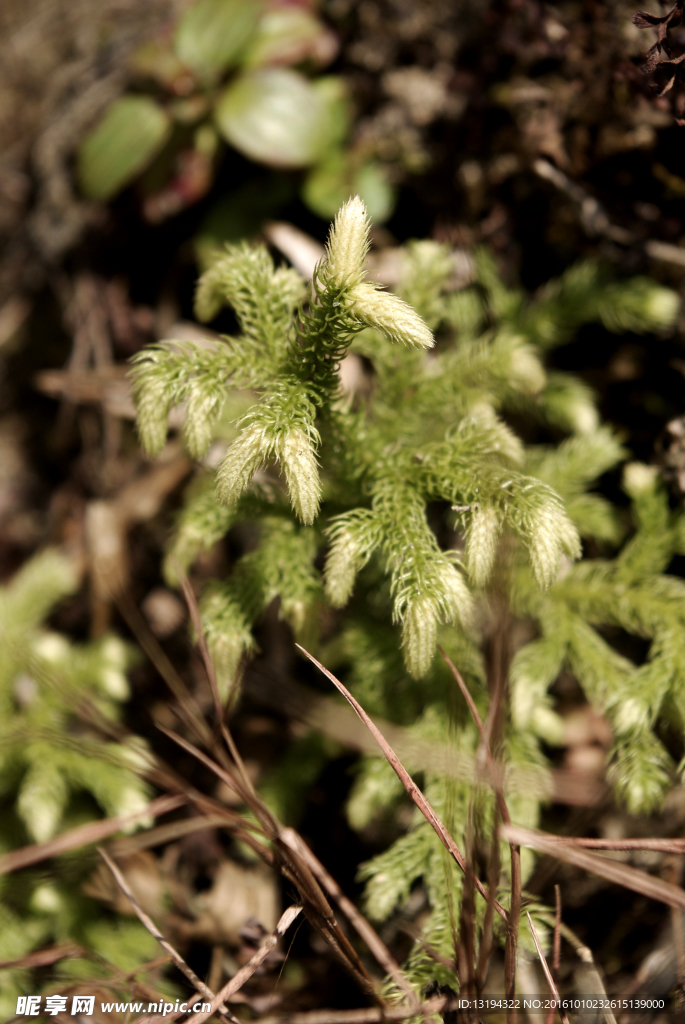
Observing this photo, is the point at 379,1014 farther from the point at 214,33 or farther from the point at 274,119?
the point at 214,33

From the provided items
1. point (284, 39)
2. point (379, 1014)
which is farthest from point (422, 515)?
point (284, 39)

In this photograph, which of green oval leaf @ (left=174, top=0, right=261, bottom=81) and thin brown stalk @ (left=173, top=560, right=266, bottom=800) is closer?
thin brown stalk @ (left=173, top=560, right=266, bottom=800)

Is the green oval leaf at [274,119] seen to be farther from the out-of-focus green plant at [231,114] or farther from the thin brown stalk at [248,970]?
the thin brown stalk at [248,970]

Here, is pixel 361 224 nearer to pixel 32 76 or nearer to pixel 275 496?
pixel 275 496

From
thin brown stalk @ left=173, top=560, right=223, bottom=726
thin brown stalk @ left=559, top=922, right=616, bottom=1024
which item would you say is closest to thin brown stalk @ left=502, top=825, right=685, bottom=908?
thin brown stalk @ left=559, top=922, right=616, bottom=1024

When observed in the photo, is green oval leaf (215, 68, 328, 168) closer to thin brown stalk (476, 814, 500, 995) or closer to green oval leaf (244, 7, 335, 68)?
green oval leaf (244, 7, 335, 68)

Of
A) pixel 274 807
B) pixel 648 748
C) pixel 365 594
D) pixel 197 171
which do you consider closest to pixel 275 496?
pixel 365 594

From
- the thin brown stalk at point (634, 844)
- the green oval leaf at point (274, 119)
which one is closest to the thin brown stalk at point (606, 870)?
the thin brown stalk at point (634, 844)
